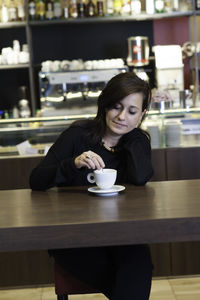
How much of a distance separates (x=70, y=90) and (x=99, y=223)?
398 cm

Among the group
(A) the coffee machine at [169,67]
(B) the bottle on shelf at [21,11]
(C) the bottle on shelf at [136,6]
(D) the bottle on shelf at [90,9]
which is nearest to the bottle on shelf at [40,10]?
(B) the bottle on shelf at [21,11]

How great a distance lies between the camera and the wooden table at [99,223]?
1535 millimetres

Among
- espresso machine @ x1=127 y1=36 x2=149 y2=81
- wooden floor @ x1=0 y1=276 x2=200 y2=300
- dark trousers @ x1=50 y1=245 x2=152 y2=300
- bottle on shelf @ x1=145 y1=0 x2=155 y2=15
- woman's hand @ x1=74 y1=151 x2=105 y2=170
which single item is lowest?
wooden floor @ x1=0 y1=276 x2=200 y2=300

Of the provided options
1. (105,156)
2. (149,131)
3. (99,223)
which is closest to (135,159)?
(105,156)

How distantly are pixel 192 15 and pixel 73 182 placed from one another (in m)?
3.90

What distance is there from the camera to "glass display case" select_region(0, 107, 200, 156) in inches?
122

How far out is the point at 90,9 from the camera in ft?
18.4

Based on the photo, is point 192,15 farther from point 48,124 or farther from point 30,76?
point 48,124

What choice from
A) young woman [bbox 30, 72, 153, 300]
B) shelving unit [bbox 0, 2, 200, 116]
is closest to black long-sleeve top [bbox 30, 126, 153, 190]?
young woman [bbox 30, 72, 153, 300]

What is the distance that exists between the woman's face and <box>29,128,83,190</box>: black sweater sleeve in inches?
6.5

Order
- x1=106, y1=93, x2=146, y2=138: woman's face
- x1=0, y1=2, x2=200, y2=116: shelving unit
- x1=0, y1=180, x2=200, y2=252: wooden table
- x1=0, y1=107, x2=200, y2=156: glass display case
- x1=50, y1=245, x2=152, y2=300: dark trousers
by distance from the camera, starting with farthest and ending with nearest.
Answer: x1=0, y1=2, x2=200, y2=116: shelving unit → x1=0, y1=107, x2=200, y2=156: glass display case → x1=106, y1=93, x2=146, y2=138: woman's face → x1=50, y1=245, x2=152, y2=300: dark trousers → x1=0, y1=180, x2=200, y2=252: wooden table

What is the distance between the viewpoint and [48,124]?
3.15 metres

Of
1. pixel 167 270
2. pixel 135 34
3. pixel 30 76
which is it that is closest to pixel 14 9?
pixel 30 76

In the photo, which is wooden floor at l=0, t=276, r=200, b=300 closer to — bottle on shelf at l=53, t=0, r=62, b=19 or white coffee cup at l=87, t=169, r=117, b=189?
white coffee cup at l=87, t=169, r=117, b=189
